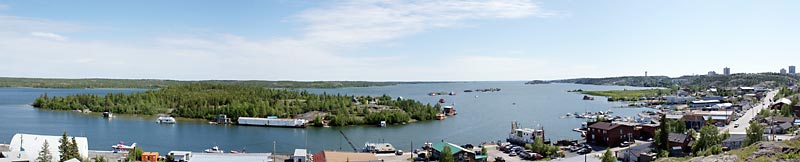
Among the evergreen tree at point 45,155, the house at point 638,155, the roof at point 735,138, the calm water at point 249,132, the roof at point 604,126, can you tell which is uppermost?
the roof at point 604,126

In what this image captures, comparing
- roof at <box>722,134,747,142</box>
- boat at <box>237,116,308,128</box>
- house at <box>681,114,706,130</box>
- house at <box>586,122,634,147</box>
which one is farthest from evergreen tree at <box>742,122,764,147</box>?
boat at <box>237,116,308,128</box>

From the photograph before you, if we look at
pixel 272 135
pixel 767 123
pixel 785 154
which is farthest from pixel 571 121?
pixel 785 154

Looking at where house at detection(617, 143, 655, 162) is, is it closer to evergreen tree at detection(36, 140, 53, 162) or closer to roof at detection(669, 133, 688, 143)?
roof at detection(669, 133, 688, 143)

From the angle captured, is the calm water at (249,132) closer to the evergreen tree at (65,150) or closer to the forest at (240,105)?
the forest at (240,105)

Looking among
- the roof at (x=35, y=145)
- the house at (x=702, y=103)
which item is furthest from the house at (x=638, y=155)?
the house at (x=702, y=103)

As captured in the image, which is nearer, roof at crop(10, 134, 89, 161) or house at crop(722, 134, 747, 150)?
roof at crop(10, 134, 89, 161)

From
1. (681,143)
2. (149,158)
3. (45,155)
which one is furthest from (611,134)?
(45,155)
